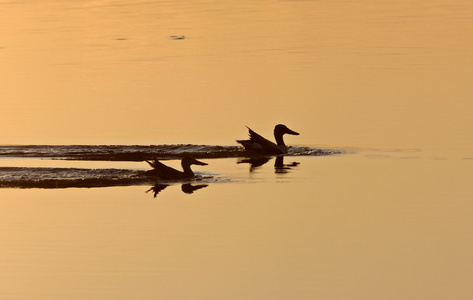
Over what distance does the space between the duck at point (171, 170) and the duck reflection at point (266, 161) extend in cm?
127

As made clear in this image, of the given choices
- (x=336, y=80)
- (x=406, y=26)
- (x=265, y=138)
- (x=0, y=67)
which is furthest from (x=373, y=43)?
(x=265, y=138)

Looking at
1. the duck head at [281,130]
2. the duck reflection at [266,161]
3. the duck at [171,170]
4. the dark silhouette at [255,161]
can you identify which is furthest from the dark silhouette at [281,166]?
the duck head at [281,130]

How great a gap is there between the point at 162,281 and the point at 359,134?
11.8 meters

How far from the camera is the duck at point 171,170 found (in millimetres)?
23562

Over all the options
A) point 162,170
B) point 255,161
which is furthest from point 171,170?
point 255,161

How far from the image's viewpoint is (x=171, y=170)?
78.8 ft

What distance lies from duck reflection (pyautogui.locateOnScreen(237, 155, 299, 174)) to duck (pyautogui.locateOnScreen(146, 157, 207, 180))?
50.1 inches

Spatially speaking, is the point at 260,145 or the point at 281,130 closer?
Answer: the point at 260,145

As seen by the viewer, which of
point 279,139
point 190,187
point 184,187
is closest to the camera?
point 190,187

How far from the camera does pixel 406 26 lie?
45688 millimetres

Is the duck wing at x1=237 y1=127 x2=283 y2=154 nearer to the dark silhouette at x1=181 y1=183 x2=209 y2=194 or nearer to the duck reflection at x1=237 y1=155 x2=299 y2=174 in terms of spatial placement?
the duck reflection at x1=237 y1=155 x2=299 y2=174

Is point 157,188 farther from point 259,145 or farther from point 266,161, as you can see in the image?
point 259,145

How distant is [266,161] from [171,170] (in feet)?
10.3

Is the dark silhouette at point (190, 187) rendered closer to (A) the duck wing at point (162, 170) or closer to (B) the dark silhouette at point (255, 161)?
(A) the duck wing at point (162, 170)
